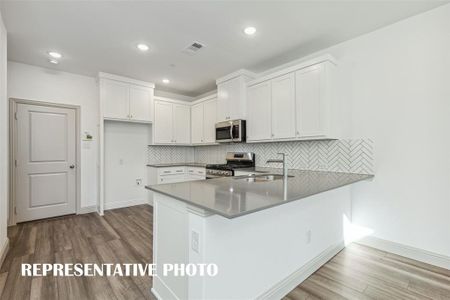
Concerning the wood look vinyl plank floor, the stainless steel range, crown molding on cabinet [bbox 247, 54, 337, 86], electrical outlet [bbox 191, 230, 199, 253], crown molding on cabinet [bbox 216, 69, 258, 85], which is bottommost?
the wood look vinyl plank floor

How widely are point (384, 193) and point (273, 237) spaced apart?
5.94ft

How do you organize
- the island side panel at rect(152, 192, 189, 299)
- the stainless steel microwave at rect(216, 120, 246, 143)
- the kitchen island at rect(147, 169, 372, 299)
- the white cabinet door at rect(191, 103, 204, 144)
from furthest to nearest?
1. the white cabinet door at rect(191, 103, 204, 144)
2. the stainless steel microwave at rect(216, 120, 246, 143)
3. the island side panel at rect(152, 192, 189, 299)
4. the kitchen island at rect(147, 169, 372, 299)

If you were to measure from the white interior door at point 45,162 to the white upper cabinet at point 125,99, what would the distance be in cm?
74

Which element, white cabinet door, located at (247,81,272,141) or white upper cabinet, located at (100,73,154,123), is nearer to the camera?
white cabinet door, located at (247,81,272,141)

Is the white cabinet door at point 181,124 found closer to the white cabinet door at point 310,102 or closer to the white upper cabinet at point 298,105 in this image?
the white upper cabinet at point 298,105

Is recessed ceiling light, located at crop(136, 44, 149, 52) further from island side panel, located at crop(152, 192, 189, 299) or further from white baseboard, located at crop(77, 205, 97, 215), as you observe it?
white baseboard, located at crop(77, 205, 97, 215)

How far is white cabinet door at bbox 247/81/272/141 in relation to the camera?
3443 mm

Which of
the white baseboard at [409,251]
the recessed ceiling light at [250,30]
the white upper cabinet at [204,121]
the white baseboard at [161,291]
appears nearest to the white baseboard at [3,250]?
the white baseboard at [161,291]

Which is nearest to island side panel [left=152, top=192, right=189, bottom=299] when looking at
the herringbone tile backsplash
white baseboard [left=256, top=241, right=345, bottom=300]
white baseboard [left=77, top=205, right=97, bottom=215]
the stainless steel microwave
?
white baseboard [left=256, top=241, right=345, bottom=300]

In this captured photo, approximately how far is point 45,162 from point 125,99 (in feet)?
5.90

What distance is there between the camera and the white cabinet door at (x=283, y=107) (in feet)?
10.2

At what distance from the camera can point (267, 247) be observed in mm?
1637

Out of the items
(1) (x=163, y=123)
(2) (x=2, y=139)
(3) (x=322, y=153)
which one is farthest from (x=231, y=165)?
(2) (x=2, y=139)

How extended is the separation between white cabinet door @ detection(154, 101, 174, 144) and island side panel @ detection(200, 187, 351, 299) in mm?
3640
